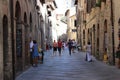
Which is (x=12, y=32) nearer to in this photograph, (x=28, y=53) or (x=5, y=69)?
(x=5, y=69)

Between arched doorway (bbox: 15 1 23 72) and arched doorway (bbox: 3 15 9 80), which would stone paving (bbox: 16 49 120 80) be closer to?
arched doorway (bbox: 15 1 23 72)

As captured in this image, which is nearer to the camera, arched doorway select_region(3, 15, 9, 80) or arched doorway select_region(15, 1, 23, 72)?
arched doorway select_region(3, 15, 9, 80)

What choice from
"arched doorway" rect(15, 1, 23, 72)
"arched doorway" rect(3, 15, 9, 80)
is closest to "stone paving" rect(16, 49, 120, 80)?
"arched doorway" rect(15, 1, 23, 72)

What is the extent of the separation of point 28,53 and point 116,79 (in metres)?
8.94

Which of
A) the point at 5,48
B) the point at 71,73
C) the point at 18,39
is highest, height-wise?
the point at 18,39

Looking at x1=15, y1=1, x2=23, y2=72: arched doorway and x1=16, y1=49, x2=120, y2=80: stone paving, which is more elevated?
x1=15, y1=1, x2=23, y2=72: arched doorway

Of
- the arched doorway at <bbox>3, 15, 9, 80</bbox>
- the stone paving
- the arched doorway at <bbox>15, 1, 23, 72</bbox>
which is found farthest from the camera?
the arched doorway at <bbox>15, 1, 23, 72</bbox>

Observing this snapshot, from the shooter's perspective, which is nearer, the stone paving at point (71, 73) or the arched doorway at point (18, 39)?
the stone paving at point (71, 73)

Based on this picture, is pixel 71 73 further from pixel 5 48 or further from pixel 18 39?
pixel 5 48

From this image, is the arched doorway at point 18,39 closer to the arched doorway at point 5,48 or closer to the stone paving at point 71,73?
the stone paving at point 71,73

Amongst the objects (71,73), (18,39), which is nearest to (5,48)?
(71,73)

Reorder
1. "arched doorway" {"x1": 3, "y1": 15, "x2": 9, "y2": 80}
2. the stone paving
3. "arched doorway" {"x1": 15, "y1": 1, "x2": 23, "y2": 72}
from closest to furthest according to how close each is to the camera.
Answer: "arched doorway" {"x1": 3, "y1": 15, "x2": 9, "y2": 80}
the stone paving
"arched doorway" {"x1": 15, "y1": 1, "x2": 23, "y2": 72}

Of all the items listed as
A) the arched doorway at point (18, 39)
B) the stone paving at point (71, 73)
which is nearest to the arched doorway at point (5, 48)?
the stone paving at point (71, 73)

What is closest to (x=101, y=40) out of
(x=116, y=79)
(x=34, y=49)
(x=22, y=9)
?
(x=34, y=49)
